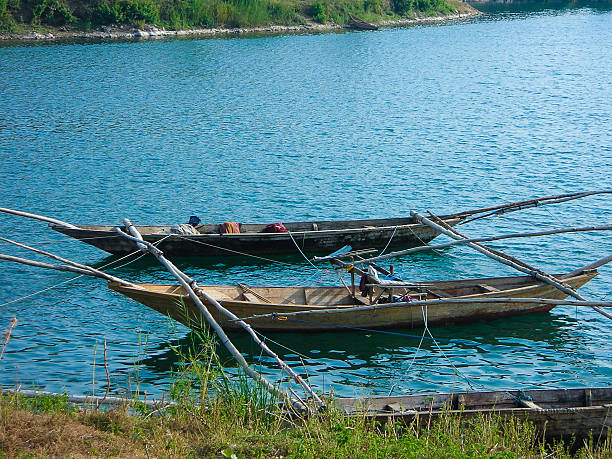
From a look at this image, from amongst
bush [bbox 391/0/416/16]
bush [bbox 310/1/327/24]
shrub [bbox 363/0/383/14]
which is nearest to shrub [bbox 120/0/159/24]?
bush [bbox 310/1/327/24]

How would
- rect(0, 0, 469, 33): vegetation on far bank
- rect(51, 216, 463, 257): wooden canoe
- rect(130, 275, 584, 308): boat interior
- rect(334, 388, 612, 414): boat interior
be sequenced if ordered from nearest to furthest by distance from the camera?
rect(334, 388, 612, 414): boat interior, rect(130, 275, 584, 308): boat interior, rect(51, 216, 463, 257): wooden canoe, rect(0, 0, 469, 33): vegetation on far bank

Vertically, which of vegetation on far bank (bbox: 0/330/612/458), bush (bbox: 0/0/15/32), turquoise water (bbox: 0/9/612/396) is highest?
bush (bbox: 0/0/15/32)

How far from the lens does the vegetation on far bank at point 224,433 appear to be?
789 centimetres

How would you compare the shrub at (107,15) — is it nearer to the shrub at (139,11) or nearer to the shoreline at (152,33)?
the shrub at (139,11)

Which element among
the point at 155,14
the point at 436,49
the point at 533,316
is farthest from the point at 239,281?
the point at 155,14

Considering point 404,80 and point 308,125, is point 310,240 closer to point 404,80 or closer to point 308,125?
point 308,125

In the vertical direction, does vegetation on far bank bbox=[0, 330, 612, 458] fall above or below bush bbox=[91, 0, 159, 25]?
below

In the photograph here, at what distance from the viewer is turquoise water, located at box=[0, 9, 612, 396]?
14.3 metres

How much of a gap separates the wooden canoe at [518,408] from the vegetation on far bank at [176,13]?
57490mm

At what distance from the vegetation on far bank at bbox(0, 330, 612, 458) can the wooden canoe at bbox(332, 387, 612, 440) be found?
37cm

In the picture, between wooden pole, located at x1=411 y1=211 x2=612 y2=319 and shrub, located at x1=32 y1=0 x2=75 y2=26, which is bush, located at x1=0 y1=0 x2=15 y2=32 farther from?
wooden pole, located at x1=411 y1=211 x2=612 y2=319

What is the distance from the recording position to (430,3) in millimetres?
84812

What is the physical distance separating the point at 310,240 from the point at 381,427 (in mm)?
9802

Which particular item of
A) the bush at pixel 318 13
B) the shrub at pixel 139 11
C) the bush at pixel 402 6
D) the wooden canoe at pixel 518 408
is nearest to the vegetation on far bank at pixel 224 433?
the wooden canoe at pixel 518 408
